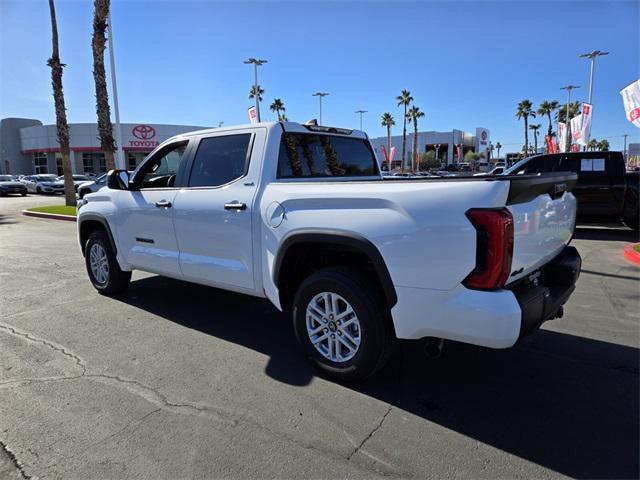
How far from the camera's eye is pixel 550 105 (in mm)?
72000

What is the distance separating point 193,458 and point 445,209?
205 centimetres

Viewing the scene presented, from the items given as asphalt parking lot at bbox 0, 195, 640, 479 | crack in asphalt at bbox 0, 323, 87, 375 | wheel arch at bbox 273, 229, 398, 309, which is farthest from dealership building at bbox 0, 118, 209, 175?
wheel arch at bbox 273, 229, 398, 309

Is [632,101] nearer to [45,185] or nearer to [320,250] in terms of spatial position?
[320,250]

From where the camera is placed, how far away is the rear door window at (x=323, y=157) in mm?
3975

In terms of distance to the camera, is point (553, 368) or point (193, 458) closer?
point (193, 458)

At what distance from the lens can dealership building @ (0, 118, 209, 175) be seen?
4719 centimetres

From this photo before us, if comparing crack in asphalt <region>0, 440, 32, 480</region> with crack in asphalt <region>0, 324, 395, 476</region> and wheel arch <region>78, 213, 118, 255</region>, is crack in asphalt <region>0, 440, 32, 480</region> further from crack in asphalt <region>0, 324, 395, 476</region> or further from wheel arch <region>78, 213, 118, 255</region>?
wheel arch <region>78, 213, 118, 255</region>

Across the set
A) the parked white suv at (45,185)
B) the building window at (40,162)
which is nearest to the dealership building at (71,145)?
the building window at (40,162)

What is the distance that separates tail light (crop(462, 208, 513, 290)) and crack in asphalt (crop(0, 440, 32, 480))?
2.73 metres

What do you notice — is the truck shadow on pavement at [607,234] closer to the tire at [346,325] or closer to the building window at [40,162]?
the tire at [346,325]

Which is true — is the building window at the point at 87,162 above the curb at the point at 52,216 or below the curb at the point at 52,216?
above

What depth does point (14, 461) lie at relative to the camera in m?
2.50

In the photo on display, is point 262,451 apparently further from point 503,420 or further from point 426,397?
point 503,420

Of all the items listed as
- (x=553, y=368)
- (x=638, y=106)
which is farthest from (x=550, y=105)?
(x=553, y=368)
